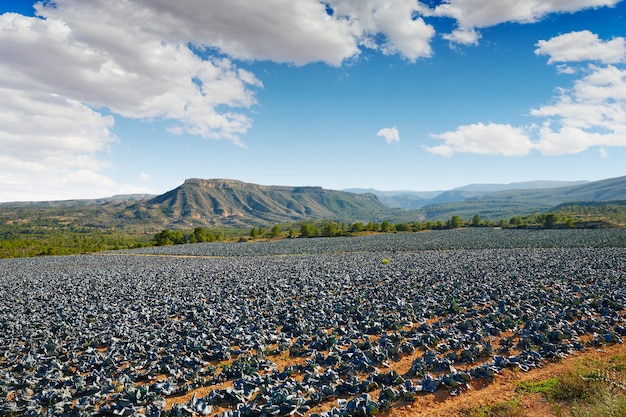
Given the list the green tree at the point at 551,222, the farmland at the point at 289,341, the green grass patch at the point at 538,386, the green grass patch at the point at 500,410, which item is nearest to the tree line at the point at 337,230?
the green tree at the point at 551,222

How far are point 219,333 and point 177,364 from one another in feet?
11.2

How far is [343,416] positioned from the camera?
8305 mm

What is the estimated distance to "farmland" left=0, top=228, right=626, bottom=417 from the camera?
9.63 m

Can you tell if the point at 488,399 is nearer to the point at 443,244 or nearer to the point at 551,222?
the point at 443,244

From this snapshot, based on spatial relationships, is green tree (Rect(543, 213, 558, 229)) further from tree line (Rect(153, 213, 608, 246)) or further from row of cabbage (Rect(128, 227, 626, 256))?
row of cabbage (Rect(128, 227, 626, 256))

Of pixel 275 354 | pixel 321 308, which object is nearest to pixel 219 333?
pixel 275 354

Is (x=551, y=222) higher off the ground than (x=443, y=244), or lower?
lower

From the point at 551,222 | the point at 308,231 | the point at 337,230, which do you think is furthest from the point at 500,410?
the point at 551,222

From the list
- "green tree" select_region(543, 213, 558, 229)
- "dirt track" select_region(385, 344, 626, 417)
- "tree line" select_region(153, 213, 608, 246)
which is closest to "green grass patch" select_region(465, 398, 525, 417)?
"dirt track" select_region(385, 344, 626, 417)

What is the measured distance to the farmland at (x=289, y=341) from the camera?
9.63m

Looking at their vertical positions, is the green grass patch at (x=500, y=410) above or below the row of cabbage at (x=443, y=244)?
above

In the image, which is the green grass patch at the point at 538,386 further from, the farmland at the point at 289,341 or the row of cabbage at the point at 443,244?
the row of cabbage at the point at 443,244

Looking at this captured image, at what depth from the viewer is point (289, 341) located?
14.3 m

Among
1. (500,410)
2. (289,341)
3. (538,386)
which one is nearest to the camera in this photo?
(500,410)
